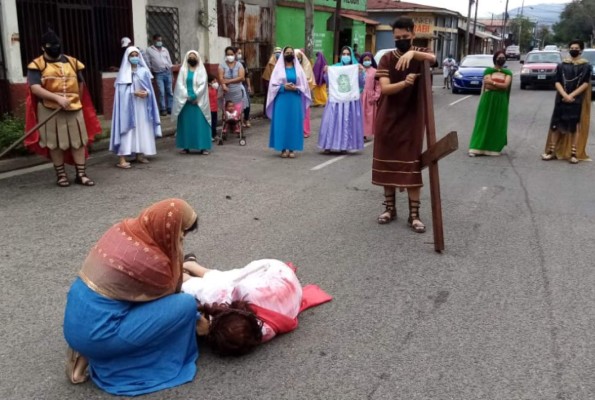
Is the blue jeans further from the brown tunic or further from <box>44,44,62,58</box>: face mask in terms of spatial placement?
the brown tunic

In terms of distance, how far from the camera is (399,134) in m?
5.64

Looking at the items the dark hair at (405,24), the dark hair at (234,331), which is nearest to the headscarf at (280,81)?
the dark hair at (405,24)

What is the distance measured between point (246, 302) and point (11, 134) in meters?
6.45

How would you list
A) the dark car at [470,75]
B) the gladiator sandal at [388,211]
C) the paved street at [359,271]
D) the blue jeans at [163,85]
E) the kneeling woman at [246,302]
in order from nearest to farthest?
the paved street at [359,271], the kneeling woman at [246,302], the gladiator sandal at [388,211], the blue jeans at [163,85], the dark car at [470,75]

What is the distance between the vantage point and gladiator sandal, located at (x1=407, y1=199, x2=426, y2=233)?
577 cm

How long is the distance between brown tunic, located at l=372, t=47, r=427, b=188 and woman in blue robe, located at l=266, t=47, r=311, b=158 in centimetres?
394

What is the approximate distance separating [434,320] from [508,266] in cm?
132

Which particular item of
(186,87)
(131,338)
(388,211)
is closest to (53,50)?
(186,87)

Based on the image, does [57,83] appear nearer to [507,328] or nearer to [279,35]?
[507,328]

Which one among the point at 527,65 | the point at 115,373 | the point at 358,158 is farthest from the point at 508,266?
the point at 527,65

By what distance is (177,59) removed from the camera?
14.8 metres

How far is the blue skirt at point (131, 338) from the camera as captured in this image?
2998 mm

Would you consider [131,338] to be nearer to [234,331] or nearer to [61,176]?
[234,331]

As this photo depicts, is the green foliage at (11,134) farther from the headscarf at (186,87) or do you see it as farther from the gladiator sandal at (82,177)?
the headscarf at (186,87)
